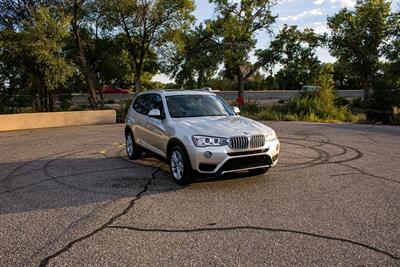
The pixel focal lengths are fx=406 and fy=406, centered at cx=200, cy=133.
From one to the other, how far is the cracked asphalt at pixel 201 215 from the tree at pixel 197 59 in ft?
89.4

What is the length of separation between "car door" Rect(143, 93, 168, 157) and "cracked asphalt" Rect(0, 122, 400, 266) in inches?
20.8

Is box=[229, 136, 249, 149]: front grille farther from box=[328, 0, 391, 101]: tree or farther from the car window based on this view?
box=[328, 0, 391, 101]: tree

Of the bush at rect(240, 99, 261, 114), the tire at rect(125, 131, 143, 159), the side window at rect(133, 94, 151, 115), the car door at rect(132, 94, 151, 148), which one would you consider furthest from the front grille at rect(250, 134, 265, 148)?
the bush at rect(240, 99, 261, 114)

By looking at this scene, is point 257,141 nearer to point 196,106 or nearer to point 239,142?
point 239,142

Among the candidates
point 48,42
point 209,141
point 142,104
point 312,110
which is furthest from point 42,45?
point 209,141

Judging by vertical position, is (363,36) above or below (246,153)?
above

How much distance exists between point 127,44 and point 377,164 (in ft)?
93.4

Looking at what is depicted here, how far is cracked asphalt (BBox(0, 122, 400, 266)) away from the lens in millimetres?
4191

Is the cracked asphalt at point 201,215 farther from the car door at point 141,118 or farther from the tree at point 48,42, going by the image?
the tree at point 48,42

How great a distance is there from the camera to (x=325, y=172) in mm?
7980

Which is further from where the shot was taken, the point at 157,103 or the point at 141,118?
the point at 141,118

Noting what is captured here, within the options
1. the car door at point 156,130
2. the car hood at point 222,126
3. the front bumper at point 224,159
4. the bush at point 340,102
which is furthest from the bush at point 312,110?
the front bumper at point 224,159

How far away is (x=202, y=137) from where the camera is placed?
6.64 meters

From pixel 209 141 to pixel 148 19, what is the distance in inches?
1002
